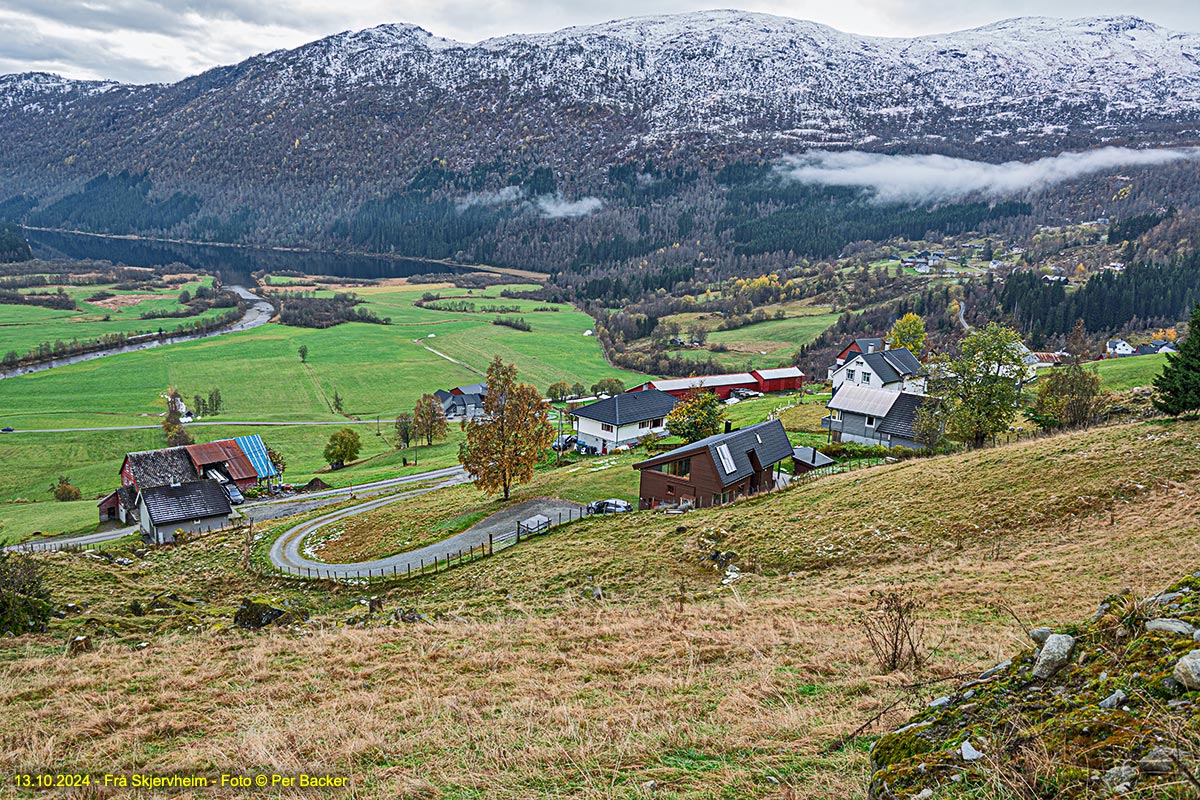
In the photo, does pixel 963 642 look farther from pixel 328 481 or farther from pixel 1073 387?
pixel 328 481

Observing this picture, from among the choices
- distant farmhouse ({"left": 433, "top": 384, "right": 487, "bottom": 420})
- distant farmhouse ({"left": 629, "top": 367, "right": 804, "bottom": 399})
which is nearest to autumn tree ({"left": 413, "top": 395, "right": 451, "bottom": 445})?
distant farmhouse ({"left": 433, "top": 384, "right": 487, "bottom": 420})

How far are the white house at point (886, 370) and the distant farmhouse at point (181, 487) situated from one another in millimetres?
63767

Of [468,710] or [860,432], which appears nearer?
[468,710]

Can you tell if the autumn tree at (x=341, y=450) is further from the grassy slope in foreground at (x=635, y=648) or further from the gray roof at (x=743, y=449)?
the gray roof at (x=743, y=449)

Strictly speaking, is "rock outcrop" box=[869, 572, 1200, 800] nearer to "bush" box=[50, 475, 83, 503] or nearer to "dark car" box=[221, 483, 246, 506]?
"dark car" box=[221, 483, 246, 506]

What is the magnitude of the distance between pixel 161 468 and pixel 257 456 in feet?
41.3

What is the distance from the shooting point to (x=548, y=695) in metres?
12.2

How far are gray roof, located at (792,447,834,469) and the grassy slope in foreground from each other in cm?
1622

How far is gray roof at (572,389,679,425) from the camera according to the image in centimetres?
7631

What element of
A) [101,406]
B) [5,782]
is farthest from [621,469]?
[101,406]

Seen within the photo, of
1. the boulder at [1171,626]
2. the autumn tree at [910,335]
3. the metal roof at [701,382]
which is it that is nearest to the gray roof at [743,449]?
the boulder at [1171,626]

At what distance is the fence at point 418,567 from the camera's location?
3350 centimetres

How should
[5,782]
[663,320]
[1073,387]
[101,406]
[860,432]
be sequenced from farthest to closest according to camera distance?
1. [663,320]
2. [101,406]
3. [860,432]
4. [1073,387]
5. [5,782]

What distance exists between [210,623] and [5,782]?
13624 millimetres
